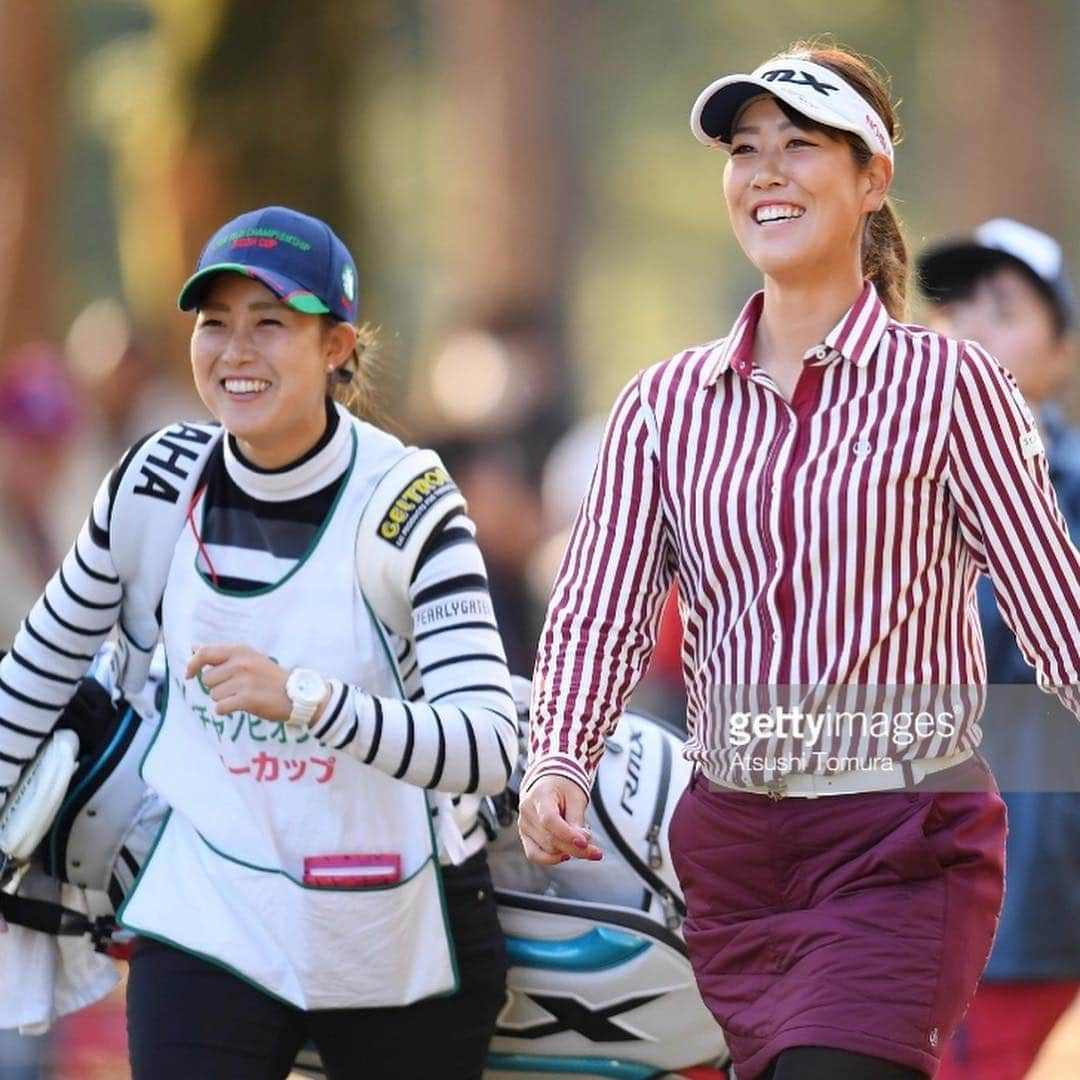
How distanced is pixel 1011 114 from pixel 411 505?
1331cm

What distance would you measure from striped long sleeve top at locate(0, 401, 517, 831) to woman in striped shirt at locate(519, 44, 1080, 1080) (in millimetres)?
353

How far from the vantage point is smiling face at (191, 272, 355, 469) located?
4453 millimetres

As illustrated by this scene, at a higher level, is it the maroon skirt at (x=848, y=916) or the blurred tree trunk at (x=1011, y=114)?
the blurred tree trunk at (x=1011, y=114)

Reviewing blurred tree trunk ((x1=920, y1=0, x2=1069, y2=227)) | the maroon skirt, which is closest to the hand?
the maroon skirt

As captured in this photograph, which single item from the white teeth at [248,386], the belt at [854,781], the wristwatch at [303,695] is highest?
the white teeth at [248,386]

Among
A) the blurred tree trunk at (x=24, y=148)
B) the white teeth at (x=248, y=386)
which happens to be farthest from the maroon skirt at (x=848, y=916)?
the blurred tree trunk at (x=24, y=148)

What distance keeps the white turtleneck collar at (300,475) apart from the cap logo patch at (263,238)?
0.36 meters

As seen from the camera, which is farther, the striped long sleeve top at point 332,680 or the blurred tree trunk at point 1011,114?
the blurred tree trunk at point 1011,114

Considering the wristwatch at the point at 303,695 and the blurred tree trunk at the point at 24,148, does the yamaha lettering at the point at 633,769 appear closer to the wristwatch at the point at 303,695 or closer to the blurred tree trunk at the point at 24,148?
the wristwatch at the point at 303,695

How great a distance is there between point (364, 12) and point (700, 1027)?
7907 mm

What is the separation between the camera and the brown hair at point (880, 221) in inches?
159

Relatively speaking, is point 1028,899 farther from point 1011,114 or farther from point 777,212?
point 1011,114

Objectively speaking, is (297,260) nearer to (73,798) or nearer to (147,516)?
(147,516)

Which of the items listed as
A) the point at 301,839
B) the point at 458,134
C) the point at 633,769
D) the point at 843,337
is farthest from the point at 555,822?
the point at 458,134
